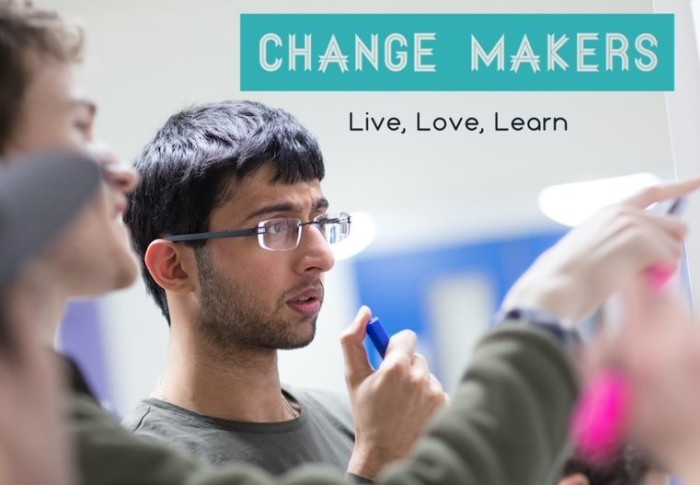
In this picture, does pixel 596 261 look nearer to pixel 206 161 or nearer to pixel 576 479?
pixel 576 479

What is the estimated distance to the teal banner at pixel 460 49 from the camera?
175 cm

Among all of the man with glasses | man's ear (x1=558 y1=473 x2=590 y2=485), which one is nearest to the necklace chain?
the man with glasses

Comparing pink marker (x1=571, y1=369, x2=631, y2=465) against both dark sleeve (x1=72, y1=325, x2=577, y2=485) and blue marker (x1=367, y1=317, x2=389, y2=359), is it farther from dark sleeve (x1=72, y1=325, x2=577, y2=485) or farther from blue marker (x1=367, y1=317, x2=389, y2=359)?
blue marker (x1=367, y1=317, x2=389, y2=359)

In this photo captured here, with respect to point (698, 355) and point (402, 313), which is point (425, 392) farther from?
point (698, 355)

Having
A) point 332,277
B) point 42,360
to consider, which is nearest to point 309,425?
point 332,277

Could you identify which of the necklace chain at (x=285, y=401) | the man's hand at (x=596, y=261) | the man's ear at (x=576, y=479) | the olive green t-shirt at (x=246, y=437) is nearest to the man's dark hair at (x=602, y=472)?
the man's ear at (x=576, y=479)

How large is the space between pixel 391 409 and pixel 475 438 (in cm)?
57

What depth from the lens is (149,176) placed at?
157 centimetres

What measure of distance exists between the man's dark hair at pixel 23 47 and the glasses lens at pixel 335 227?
779 mm

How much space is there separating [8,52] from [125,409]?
1.12m

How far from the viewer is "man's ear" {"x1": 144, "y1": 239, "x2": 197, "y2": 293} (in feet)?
5.04

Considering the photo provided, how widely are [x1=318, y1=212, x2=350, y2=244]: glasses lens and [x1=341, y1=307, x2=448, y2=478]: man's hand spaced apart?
1.16 feet

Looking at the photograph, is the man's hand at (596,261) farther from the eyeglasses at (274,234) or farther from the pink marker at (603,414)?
the eyeglasses at (274,234)

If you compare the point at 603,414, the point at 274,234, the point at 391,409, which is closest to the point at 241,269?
the point at 274,234
